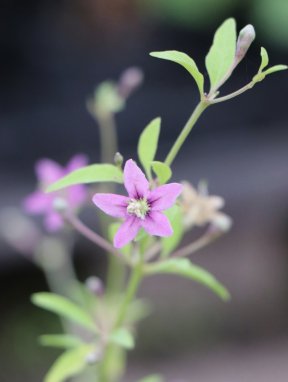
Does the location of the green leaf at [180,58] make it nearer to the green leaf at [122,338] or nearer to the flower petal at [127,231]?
Result: the flower petal at [127,231]

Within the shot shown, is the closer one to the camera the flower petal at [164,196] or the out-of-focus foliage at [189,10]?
the flower petal at [164,196]

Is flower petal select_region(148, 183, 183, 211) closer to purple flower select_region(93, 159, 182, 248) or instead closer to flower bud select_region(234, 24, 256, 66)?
purple flower select_region(93, 159, 182, 248)

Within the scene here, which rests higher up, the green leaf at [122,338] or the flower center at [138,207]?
the flower center at [138,207]

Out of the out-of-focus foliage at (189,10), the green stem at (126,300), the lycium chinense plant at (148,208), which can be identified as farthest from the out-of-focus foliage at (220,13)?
the green stem at (126,300)

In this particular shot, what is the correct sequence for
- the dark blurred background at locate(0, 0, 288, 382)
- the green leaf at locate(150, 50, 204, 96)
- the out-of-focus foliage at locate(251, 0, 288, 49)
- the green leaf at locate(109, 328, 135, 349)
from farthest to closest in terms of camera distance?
the out-of-focus foliage at locate(251, 0, 288, 49) → the dark blurred background at locate(0, 0, 288, 382) → the green leaf at locate(109, 328, 135, 349) → the green leaf at locate(150, 50, 204, 96)

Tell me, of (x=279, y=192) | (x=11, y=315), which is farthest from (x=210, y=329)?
(x=11, y=315)

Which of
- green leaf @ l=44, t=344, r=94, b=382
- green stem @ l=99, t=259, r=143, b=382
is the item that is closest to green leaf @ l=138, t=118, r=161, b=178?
green stem @ l=99, t=259, r=143, b=382

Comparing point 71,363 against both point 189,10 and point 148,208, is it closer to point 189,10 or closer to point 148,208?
point 148,208
